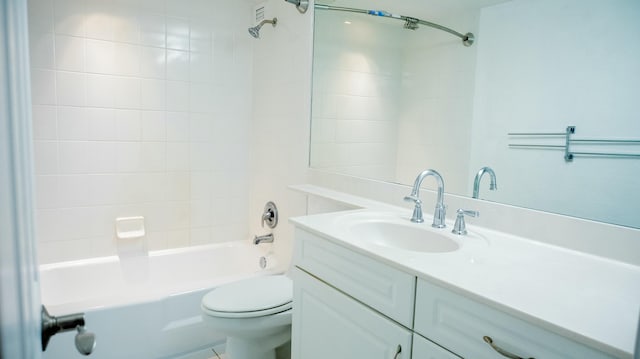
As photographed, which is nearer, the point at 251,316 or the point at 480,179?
the point at 480,179

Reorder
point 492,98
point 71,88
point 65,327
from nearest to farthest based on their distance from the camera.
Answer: point 65,327 < point 492,98 < point 71,88

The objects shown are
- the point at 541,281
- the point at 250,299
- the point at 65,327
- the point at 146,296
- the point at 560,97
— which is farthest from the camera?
the point at 146,296

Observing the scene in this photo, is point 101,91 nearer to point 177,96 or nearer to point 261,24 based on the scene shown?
point 177,96

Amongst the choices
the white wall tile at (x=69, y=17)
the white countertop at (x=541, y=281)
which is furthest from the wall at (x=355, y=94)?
the white wall tile at (x=69, y=17)

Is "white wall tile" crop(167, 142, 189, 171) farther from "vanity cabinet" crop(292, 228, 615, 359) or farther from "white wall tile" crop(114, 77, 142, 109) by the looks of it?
"vanity cabinet" crop(292, 228, 615, 359)

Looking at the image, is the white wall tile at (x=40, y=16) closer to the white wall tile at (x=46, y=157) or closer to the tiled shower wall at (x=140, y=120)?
the tiled shower wall at (x=140, y=120)

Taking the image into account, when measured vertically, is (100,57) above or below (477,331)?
above

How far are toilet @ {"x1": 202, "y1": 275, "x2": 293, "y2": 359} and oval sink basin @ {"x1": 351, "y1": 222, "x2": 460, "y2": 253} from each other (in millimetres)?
558

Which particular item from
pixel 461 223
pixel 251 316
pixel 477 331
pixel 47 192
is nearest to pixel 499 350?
pixel 477 331

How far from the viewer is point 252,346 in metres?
1.80

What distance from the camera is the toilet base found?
180cm

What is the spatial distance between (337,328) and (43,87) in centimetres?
218

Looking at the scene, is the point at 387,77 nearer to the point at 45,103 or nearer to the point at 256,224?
the point at 256,224

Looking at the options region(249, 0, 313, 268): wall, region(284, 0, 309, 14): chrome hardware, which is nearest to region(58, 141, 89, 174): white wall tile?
region(249, 0, 313, 268): wall
